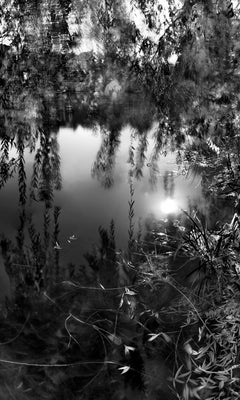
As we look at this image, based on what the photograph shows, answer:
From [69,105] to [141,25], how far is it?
1.30 meters

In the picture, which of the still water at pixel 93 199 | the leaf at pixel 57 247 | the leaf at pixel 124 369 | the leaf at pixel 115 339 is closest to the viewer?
the leaf at pixel 124 369

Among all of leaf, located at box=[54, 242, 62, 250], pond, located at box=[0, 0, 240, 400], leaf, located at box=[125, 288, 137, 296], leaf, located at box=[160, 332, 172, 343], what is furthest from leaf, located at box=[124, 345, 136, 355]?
leaf, located at box=[54, 242, 62, 250]

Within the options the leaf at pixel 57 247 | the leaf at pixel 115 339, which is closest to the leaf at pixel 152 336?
the leaf at pixel 115 339

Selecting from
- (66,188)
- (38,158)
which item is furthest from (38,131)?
(66,188)

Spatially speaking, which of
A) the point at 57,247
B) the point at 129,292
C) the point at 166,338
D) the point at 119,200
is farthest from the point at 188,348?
the point at 119,200

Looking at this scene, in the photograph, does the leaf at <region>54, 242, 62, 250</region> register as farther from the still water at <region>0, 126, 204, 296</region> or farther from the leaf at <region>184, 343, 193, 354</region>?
the leaf at <region>184, 343, 193, 354</region>

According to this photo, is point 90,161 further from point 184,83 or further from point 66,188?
point 184,83

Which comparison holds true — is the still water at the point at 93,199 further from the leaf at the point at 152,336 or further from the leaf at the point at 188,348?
the leaf at the point at 188,348

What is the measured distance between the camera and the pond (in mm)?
1418

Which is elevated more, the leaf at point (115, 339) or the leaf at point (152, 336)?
the leaf at point (152, 336)

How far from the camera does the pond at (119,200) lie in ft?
4.65

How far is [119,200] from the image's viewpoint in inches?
111

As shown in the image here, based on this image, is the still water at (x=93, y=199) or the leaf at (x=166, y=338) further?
the still water at (x=93, y=199)

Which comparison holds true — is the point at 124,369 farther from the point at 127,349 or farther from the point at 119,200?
the point at 119,200
